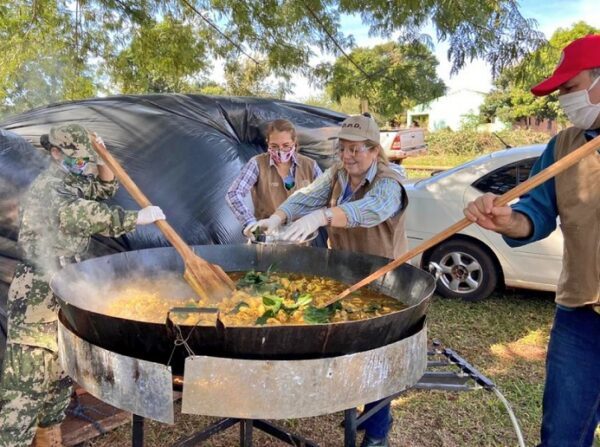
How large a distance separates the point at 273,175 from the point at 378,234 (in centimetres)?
116

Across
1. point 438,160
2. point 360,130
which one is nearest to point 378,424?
point 360,130

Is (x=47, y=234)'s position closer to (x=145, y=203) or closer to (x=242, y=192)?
(x=145, y=203)

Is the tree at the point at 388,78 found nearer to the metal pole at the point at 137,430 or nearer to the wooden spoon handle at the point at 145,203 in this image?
the wooden spoon handle at the point at 145,203

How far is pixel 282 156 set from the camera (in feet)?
11.5

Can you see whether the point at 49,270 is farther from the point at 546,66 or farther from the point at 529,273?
the point at 529,273

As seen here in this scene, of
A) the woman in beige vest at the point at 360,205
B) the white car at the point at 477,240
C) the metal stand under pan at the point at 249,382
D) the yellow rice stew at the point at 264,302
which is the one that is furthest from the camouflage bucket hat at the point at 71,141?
the white car at the point at 477,240

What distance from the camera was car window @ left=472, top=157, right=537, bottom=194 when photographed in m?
4.91

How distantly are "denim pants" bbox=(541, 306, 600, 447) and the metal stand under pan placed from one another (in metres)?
0.79

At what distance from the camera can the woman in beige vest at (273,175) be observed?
3494 millimetres

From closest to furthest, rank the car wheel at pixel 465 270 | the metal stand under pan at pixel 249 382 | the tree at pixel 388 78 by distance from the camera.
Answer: the metal stand under pan at pixel 249 382, the tree at pixel 388 78, the car wheel at pixel 465 270

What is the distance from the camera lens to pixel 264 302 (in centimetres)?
194

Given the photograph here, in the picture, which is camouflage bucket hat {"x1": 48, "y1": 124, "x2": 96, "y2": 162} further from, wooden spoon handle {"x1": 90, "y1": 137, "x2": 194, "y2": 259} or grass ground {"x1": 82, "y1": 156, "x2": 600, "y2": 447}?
grass ground {"x1": 82, "y1": 156, "x2": 600, "y2": 447}

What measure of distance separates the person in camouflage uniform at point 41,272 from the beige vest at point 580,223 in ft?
5.72

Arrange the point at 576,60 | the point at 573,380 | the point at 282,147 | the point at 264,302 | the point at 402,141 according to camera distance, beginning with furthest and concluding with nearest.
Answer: the point at 402,141 < the point at 282,147 < the point at 573,380 < the point at 264,302 < the point at 576,60
